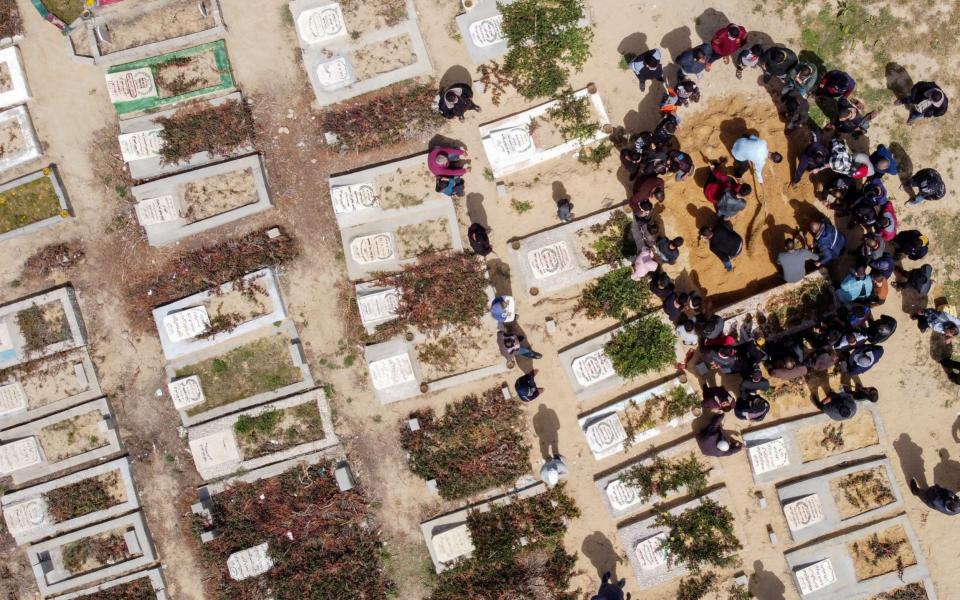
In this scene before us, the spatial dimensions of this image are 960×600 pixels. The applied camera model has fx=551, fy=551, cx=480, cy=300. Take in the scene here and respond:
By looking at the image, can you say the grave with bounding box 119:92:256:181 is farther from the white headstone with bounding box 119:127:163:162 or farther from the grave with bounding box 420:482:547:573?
the grave with bounding box 420:482:547:573

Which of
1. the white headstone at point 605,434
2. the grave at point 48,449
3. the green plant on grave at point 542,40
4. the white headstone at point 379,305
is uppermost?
the green plant on grave at point 542,40

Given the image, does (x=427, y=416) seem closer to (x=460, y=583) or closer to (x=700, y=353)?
(x=460, y=583)

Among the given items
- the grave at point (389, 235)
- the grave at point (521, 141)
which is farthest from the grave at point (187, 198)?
the grave at point (521, 141)

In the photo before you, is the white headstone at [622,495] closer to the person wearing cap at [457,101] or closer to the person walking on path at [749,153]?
the person walking on path at [749,153]

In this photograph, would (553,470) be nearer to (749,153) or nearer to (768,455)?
(768,455)

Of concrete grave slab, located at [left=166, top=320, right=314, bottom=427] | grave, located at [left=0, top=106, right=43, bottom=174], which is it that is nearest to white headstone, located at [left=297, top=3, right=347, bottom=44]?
concrete grave slab, located at [left=166, top=320, right=314, bottom=427]

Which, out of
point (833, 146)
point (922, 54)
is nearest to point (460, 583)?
point (833, 146)

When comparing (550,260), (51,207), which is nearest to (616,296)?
(550,260)

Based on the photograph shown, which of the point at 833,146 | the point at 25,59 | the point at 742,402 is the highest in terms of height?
the point at 25,59
